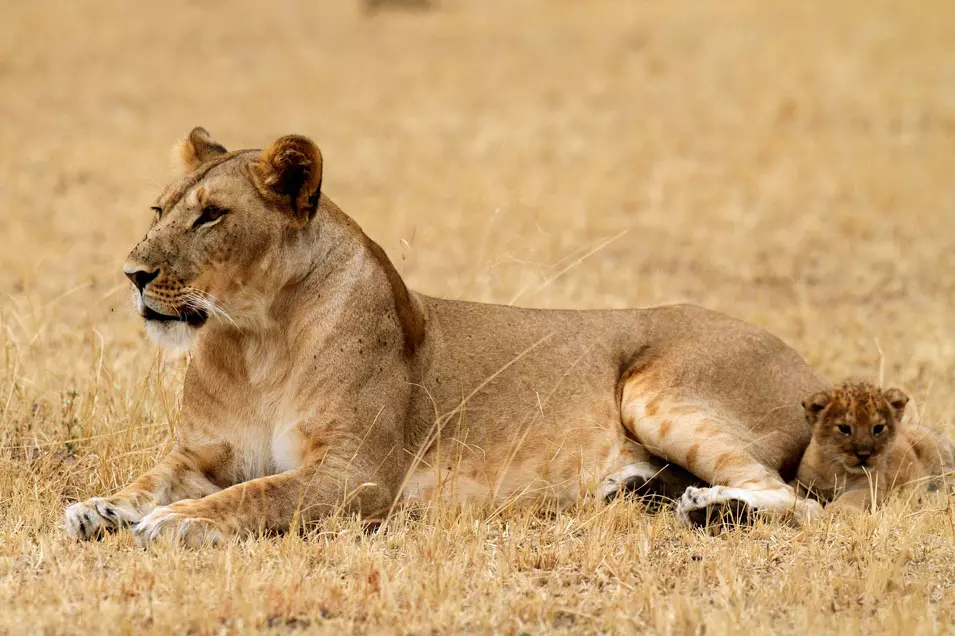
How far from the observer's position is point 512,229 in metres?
12.1

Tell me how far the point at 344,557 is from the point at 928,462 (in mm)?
2696

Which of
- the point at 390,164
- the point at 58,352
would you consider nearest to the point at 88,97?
the point at 390,164

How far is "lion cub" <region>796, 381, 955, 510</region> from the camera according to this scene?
207 inches

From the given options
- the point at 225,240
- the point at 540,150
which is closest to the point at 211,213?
the point at 225,240

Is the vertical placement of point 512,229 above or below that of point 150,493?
below

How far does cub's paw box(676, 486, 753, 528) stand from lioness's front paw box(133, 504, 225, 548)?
1751 mm

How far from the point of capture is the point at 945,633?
147 inches

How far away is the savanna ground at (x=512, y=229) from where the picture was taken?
13.2 feet

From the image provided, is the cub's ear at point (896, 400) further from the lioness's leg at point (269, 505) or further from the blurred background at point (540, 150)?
the lioness's leg at point (269, 505)

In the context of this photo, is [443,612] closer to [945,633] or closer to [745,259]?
[945,633]

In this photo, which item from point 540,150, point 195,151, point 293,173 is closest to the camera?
point 293,173

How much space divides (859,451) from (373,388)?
1.95 metres

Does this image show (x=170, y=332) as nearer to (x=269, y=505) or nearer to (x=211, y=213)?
(x=211, y=213)

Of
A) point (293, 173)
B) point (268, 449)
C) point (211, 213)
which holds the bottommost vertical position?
point (268, 449)
